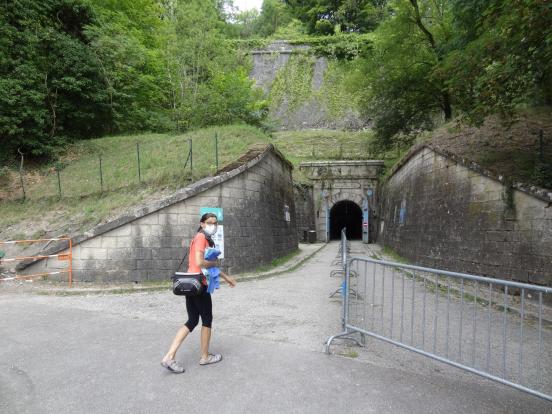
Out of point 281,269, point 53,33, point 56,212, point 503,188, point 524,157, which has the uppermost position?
point 53,33

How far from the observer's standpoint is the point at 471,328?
510cm

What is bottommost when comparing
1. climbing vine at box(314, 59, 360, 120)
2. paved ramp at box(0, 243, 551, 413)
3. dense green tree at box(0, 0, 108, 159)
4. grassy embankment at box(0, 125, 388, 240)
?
paved ramp at box(0, 243, 551, 413)

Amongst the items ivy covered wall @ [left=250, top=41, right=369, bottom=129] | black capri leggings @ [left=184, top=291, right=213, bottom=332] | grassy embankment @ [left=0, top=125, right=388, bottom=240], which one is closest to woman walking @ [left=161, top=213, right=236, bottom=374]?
black capri leggings @ [left=184, top=291, right=213, bottom=332]

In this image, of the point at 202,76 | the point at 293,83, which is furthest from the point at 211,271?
the point at 293,83

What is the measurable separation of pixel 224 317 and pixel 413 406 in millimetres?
3496

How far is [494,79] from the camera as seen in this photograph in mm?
7266

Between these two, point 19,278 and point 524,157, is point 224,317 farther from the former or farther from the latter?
point 524,157

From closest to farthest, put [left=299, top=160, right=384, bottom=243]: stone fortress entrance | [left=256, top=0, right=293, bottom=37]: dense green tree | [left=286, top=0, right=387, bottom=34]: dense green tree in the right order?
[left=299, top=160, right=384, bottom=243]: stone fortress entrance
[left=286, top=0, right=387, bottom=34]: dense green tree
[left=256, top=0, right=293, bottom=37]: dense green tree

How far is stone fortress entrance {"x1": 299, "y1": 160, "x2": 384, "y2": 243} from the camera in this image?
25906mm

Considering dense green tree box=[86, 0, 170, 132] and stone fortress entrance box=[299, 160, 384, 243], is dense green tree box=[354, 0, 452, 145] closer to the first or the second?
stone fortress entrance box=[299, 160, 384, 243]

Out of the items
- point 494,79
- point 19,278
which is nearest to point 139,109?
point 19,278

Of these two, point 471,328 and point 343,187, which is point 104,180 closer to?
point 471,328

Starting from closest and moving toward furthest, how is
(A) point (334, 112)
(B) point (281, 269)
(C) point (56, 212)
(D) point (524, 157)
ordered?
(D) point (524, 157), (B) point (281, 269), (C) point (56, 212), (A) point (334, 112)

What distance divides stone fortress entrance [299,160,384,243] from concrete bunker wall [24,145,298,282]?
15.4m
